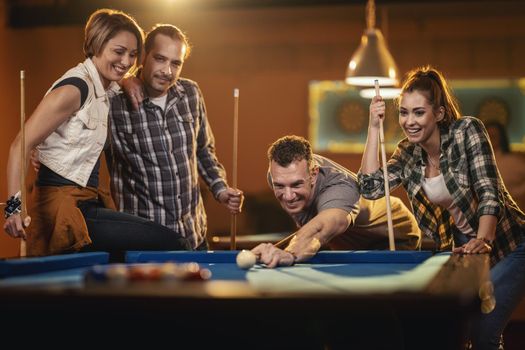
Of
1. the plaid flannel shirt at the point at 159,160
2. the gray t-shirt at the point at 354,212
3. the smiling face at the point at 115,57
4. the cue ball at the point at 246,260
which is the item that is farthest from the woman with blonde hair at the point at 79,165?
the cue ball at the point at 246,260

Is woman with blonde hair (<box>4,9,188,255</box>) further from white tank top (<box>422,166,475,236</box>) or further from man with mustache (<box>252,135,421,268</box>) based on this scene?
white tank top (<box>422,166,475,236</box>)

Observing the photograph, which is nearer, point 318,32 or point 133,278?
point 133,278

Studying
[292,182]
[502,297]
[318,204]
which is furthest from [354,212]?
[502,297]

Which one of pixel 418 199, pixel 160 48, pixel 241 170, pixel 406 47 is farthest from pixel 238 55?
pixel 418 199

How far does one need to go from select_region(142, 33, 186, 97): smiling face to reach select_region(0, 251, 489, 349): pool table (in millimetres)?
1096

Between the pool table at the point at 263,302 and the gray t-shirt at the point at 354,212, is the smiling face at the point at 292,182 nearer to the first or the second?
the gray t-shirt at the point at 354,212

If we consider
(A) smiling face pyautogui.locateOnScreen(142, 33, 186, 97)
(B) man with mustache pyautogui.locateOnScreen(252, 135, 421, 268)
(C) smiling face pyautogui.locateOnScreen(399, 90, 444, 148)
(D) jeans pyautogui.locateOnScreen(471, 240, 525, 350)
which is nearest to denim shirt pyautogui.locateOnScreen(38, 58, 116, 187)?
(A) smiling face pyautogui.locateOnScreen(142, 33, 186, 97)

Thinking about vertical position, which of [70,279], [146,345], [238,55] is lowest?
[146,345]

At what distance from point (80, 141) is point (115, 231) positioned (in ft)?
1.24

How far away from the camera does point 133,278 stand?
1.83 metres

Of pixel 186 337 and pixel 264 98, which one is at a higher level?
pixel 264 98

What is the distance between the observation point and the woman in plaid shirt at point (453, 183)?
9.43ft

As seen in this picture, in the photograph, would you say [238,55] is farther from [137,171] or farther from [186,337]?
[186,337]

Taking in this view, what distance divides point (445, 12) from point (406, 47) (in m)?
0.50
